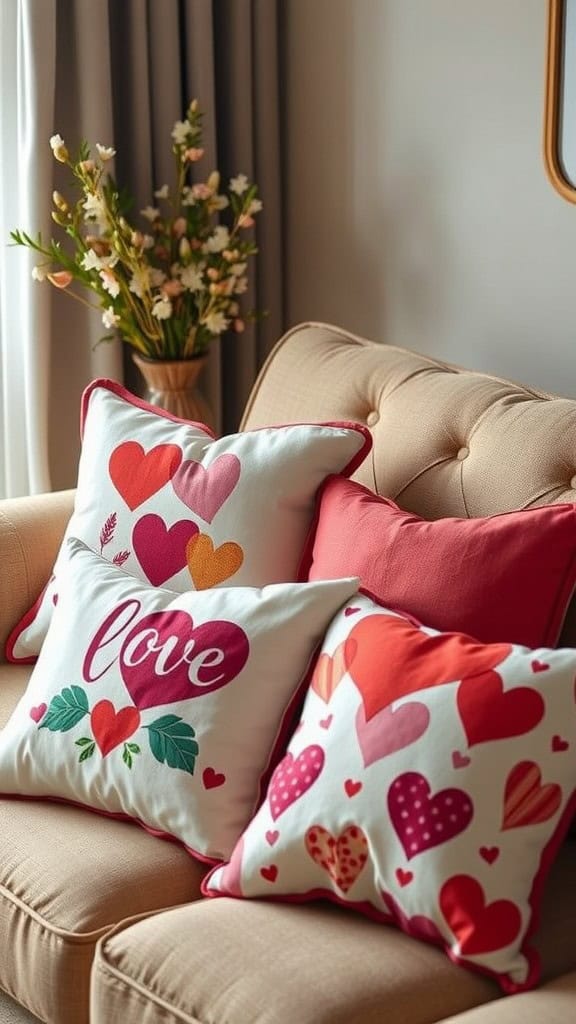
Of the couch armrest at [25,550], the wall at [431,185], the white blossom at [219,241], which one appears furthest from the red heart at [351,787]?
the white blossom at [219,241]

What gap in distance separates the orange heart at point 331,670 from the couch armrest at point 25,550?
28.3 inches

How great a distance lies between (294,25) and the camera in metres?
2.82

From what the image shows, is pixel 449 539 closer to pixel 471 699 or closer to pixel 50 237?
pixel 471 699

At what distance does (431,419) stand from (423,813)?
688 millimetres

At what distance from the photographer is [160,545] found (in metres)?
1.90

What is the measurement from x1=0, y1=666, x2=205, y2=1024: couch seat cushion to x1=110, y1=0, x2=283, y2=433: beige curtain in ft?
4.53

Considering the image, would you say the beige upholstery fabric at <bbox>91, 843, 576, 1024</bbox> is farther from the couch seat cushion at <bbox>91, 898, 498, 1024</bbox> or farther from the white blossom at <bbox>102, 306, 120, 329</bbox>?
the white blossom at <bbox>102, 306, 120, 329</bbox>

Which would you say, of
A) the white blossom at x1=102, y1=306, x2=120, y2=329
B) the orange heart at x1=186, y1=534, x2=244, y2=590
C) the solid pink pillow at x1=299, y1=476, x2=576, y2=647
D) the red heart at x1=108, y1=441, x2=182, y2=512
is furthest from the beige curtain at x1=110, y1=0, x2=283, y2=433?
the solid pink pillow at x1=299, y1=476, x2=576, y2=647

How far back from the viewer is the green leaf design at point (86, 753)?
5.55 feet

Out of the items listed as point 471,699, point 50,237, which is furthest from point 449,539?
point 50,237

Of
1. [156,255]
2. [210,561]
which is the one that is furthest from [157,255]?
[210,561]

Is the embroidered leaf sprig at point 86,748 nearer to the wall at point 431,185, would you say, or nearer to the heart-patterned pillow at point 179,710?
the heart-patterned pillow at point 179,710

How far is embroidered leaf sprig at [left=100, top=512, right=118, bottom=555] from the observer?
197 centimetres

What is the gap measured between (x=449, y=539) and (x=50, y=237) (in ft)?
4.36
